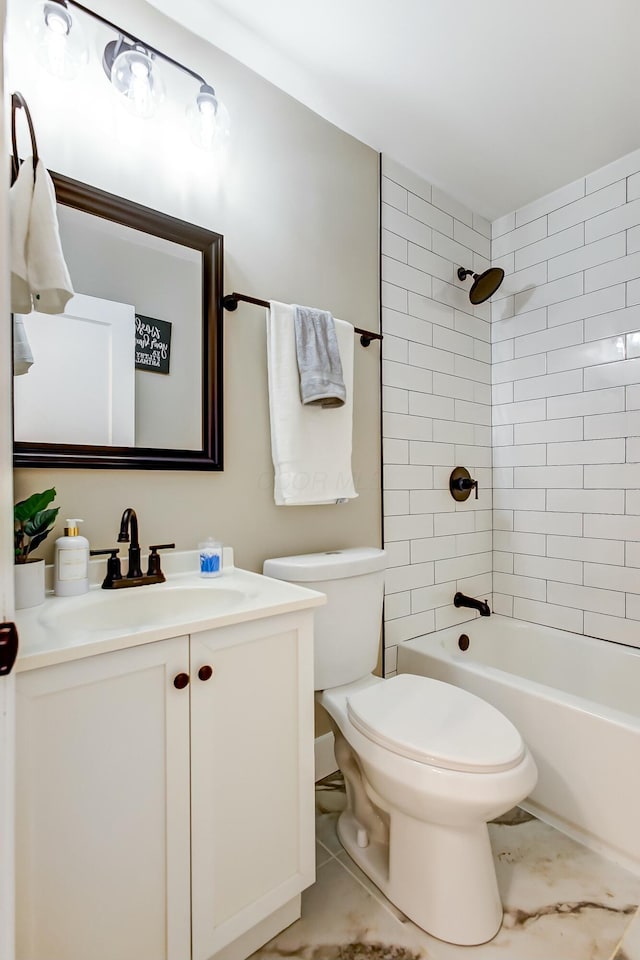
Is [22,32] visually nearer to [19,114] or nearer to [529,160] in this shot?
[19,114]

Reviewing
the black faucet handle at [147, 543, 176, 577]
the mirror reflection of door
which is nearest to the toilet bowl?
the black faucet handle at [147, 543, 176, 577]

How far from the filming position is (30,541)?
114 centimetres

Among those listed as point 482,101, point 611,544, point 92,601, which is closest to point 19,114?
point 92,601

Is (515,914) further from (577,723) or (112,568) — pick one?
(112,568)

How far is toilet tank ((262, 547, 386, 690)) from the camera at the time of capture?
1504 millimetres

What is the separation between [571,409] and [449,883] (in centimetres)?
190

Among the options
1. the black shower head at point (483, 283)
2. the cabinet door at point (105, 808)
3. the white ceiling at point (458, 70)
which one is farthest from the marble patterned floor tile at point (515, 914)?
the white ceiling at point (458, 70)

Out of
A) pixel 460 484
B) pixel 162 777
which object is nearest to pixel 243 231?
pixel 460 484

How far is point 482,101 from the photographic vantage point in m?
1.82

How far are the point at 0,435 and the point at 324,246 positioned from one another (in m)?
1.53

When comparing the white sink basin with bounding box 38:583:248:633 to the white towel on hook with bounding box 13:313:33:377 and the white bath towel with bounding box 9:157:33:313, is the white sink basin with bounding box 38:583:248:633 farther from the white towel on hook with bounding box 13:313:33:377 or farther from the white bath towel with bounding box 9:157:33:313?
the white bath towel with bounding box 9:157:33:313

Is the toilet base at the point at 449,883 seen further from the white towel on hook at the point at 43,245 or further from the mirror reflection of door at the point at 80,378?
the white towel on hook at the point at 43,245

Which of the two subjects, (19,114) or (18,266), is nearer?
(18,266)

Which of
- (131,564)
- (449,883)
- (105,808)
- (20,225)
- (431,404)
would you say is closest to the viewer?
(105,808)
